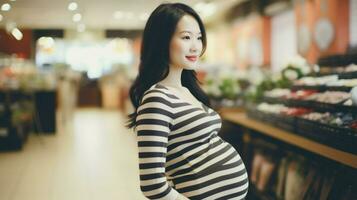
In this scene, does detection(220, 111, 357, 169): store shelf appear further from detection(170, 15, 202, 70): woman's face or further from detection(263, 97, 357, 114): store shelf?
detection(170, 15, 202, 70): woman's face

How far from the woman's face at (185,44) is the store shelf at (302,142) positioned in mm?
1072

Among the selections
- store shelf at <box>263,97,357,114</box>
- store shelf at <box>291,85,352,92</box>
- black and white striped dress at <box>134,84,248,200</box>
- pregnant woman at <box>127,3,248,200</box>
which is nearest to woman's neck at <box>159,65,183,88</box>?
pregnant woman at <box>127,3,248,200</box>

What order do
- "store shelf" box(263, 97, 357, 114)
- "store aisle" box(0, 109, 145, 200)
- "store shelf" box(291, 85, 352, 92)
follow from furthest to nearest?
"store aisle" box(0, 109, 145, 200), "store shelf" box(291, 85, 352, 92), "store shelf" box(263, 97, 357, 114)

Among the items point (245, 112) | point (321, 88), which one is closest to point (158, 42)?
point (321, 88)

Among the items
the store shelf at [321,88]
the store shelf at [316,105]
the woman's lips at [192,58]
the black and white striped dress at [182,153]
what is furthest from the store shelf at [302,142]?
the woman's lips at [192,58]

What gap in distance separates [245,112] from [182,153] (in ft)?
12.0

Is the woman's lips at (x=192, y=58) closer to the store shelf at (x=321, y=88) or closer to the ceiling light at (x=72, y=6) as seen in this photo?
the ceiling light at (x=72, y=6)

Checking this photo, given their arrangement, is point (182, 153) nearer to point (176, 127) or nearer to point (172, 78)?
point (176, 127)

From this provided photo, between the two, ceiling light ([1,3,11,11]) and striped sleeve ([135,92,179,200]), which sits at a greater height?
ceiling light ([1,3,11,11])

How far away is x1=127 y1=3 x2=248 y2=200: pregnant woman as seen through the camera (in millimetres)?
1396

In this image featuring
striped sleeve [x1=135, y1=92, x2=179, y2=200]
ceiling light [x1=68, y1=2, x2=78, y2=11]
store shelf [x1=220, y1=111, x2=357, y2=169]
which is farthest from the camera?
ceiling light [x1=68, y1=2, x2=78, y2=11]

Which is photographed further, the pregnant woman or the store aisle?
the store aisle

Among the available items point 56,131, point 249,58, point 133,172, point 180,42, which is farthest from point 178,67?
point 249,58

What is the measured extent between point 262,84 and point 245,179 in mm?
2974
